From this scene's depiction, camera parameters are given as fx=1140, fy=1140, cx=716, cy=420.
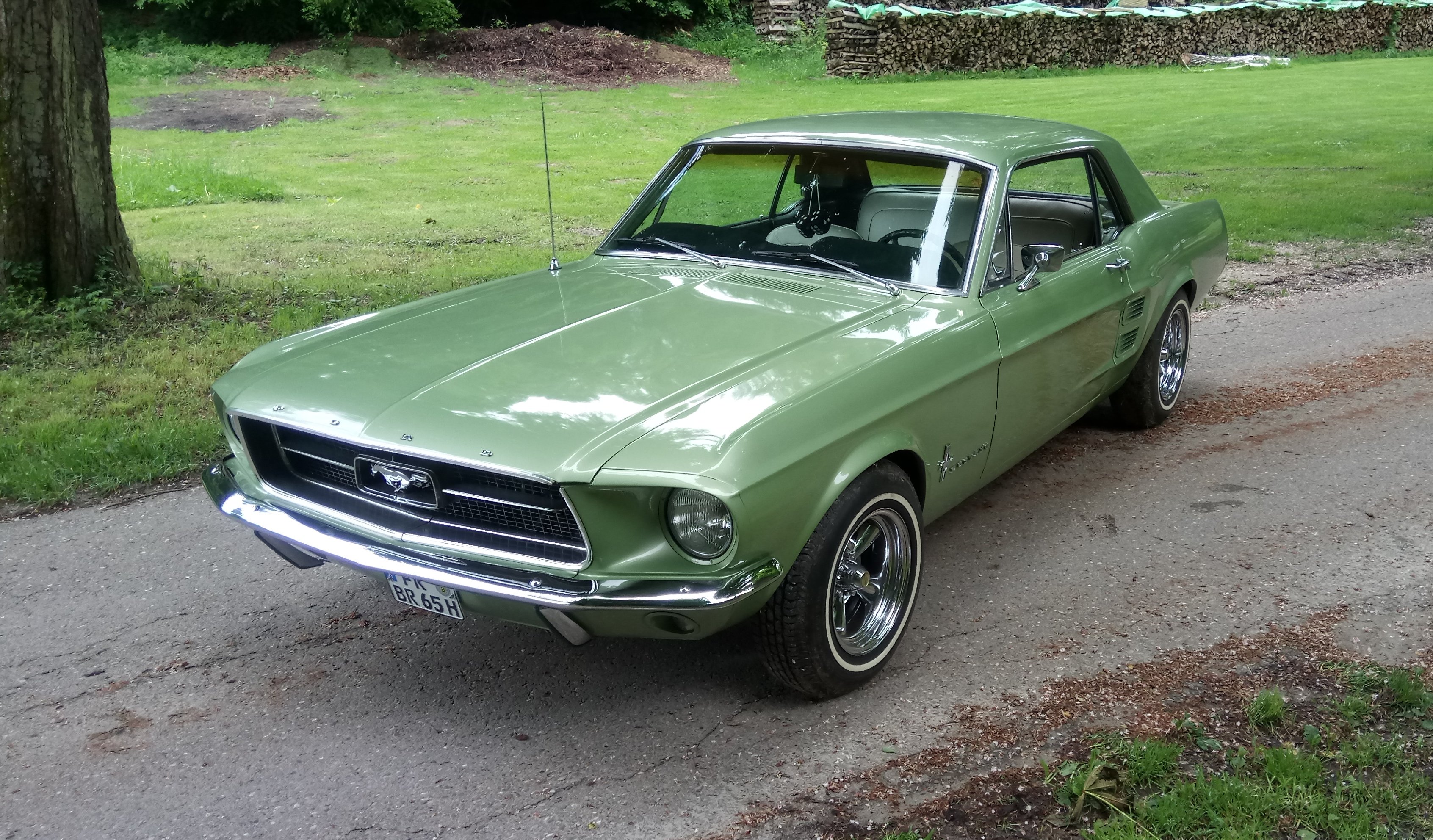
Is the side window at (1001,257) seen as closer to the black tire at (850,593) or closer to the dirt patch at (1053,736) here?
the black tire at (850,593)

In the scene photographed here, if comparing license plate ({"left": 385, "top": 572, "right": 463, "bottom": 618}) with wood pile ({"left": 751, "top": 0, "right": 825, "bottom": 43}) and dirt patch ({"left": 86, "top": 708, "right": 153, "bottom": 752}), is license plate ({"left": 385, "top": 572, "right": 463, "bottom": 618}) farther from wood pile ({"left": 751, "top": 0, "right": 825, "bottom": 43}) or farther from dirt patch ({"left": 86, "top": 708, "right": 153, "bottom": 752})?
wood pile ({"left": 751, "top": 0, "right": 825, "bottom": 43})

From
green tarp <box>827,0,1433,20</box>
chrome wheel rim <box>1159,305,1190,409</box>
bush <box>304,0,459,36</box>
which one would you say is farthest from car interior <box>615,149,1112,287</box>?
bush <box>304,0,459,36</box>

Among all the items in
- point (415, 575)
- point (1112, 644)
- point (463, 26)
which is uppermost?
point (463, 26)

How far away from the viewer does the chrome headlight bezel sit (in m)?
2.72

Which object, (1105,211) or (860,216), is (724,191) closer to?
(860,216)

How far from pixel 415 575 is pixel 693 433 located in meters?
0.79

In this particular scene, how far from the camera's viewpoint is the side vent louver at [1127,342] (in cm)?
471

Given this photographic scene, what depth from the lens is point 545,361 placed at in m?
3.28

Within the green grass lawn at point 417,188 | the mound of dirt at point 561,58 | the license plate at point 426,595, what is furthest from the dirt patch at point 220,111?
the license plate at point 426,595

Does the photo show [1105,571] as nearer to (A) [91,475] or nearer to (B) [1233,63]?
(A) [91,475]

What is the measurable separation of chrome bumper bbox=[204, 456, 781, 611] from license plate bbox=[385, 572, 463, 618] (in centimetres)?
3

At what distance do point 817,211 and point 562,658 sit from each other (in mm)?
1910

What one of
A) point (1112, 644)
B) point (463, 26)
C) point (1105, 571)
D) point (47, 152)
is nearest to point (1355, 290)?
point (1105, 571)

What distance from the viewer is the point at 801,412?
9.65 ft
